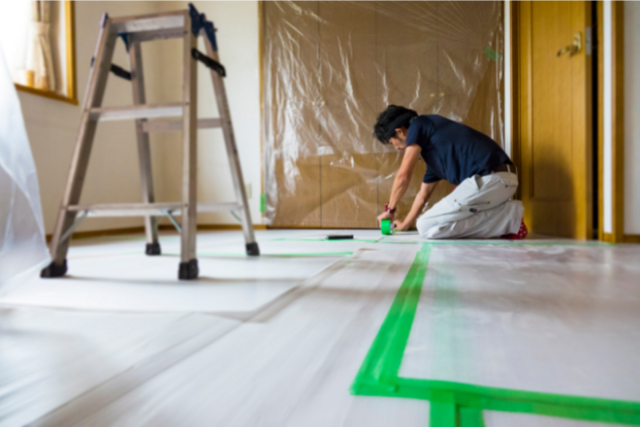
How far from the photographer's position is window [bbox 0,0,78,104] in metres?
2.35

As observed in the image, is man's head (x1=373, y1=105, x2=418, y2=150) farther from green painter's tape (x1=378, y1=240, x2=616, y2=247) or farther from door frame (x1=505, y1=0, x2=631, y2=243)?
door frame (x1=505, y1=0, x2=631, y2=243)

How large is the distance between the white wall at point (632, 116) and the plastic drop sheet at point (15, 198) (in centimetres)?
225

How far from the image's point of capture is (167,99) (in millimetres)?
3699

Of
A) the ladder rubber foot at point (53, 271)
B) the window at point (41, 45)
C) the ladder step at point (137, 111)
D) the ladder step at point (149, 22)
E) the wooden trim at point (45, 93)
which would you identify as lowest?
the ladder rubber foot at point (53, 271)

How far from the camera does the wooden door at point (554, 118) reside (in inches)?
82.1

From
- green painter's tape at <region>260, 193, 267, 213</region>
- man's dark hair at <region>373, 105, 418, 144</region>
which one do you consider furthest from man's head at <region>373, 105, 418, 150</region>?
green painter's tape at <region>260, 193, 267, 213</region>

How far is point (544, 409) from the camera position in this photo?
16.8 inches

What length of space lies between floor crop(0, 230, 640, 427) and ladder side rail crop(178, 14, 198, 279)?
0.28 ft

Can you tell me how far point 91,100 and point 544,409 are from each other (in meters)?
1.45

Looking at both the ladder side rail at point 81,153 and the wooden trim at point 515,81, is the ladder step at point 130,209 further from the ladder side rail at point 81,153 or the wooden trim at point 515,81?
the wooden trim at point 515,81

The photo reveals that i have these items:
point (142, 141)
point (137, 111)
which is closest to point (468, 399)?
point (137, 111)

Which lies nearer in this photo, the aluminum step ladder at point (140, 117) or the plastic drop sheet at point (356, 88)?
the aluminum step ladder at point (140, 117)

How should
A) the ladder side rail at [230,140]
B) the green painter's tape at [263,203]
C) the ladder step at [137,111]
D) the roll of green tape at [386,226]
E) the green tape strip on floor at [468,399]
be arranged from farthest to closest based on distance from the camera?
1. the green painter's tape at [263,203]
2. the roll of green tape at [386,226]
3. the ladder side rail at [230,140]
4. the ladder step at [137,111]
5. the green tape strip on floor at [468,399]

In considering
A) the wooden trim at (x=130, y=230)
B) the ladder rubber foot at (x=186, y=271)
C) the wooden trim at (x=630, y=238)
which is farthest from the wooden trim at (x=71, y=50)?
the wooden trim at (x=630, y=238)
